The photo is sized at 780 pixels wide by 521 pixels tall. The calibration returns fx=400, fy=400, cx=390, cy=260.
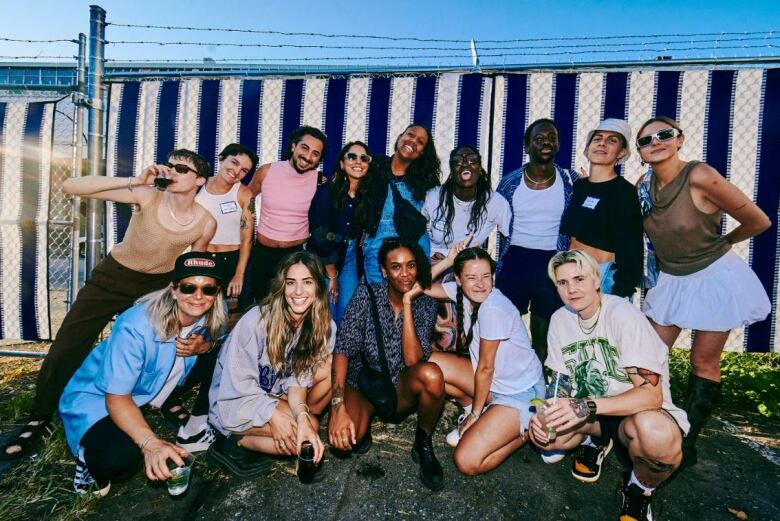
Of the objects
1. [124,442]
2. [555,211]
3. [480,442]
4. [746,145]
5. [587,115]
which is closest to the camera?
[124,442]

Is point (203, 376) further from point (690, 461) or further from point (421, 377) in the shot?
point (690, 461)

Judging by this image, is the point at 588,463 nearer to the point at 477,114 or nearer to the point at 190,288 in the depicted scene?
the point at 190,288

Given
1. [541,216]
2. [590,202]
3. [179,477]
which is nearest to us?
[179,477]

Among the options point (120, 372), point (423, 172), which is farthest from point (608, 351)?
point (120, 372)

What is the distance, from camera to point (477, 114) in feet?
13.6

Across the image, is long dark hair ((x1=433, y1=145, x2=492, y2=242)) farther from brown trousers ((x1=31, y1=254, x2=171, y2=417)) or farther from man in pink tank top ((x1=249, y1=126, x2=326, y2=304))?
brown trousers ((x1=31, y1=254, x2=171, y2=417))

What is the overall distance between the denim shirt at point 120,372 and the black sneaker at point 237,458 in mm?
560

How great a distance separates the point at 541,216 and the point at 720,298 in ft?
4.38

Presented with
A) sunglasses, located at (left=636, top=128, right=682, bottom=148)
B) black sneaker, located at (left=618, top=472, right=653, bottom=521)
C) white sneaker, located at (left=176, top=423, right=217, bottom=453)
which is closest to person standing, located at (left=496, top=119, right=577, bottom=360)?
sunglasses, located at (left=636, top=128, right=682, bottom=148)

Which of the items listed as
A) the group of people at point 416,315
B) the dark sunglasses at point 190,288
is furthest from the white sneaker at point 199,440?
the dark sunglasses at point 190,288

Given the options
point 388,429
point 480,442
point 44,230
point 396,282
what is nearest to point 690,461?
point 480,442

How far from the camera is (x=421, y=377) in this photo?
2730 millimetres

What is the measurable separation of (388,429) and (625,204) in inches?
99.4

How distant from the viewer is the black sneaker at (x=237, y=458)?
8.56ft
